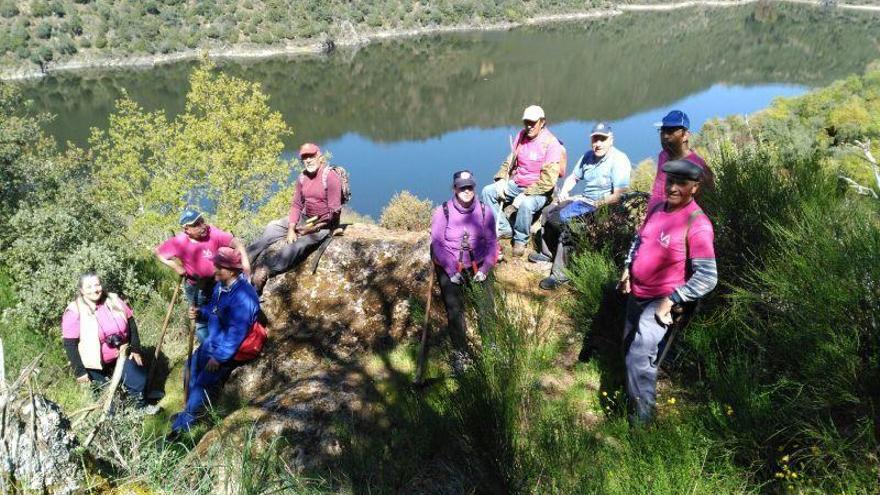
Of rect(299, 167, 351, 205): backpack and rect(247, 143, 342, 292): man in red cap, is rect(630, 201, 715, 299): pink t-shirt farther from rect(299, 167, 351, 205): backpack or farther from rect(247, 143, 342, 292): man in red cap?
rect(247, 143, 342, 292): man in red cap

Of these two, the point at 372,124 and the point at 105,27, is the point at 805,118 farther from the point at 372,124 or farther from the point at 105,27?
the point at 105,27

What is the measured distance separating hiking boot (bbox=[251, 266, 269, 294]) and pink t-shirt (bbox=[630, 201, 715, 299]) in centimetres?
414

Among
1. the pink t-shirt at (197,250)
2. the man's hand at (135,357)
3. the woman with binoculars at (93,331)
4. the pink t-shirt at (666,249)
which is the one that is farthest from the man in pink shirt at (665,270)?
the man's hand at (135,357)

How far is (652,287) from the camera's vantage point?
3.02m

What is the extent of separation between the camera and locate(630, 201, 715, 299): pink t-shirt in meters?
2.80

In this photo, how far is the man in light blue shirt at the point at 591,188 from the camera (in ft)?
16.0

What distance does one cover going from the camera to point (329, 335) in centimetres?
523

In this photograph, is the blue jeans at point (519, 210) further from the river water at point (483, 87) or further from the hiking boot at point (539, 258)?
the river water at point (483, 87)

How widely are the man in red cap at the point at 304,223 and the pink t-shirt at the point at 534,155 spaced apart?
198 cm

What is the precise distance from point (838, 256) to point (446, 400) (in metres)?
1.99

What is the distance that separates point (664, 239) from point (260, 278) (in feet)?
14.4

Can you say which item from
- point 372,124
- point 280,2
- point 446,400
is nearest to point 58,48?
point 280,2

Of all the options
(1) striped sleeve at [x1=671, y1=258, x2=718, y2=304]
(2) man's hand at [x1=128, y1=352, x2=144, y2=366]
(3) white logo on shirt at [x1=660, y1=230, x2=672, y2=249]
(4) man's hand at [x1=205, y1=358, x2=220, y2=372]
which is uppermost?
(3) white logo on shirt at [x1=660, y1=230, x2=672, y2=249]

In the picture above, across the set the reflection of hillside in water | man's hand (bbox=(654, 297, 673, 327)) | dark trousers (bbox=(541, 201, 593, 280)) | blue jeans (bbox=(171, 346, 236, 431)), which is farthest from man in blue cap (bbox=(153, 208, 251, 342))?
the reflection of hillside in water
